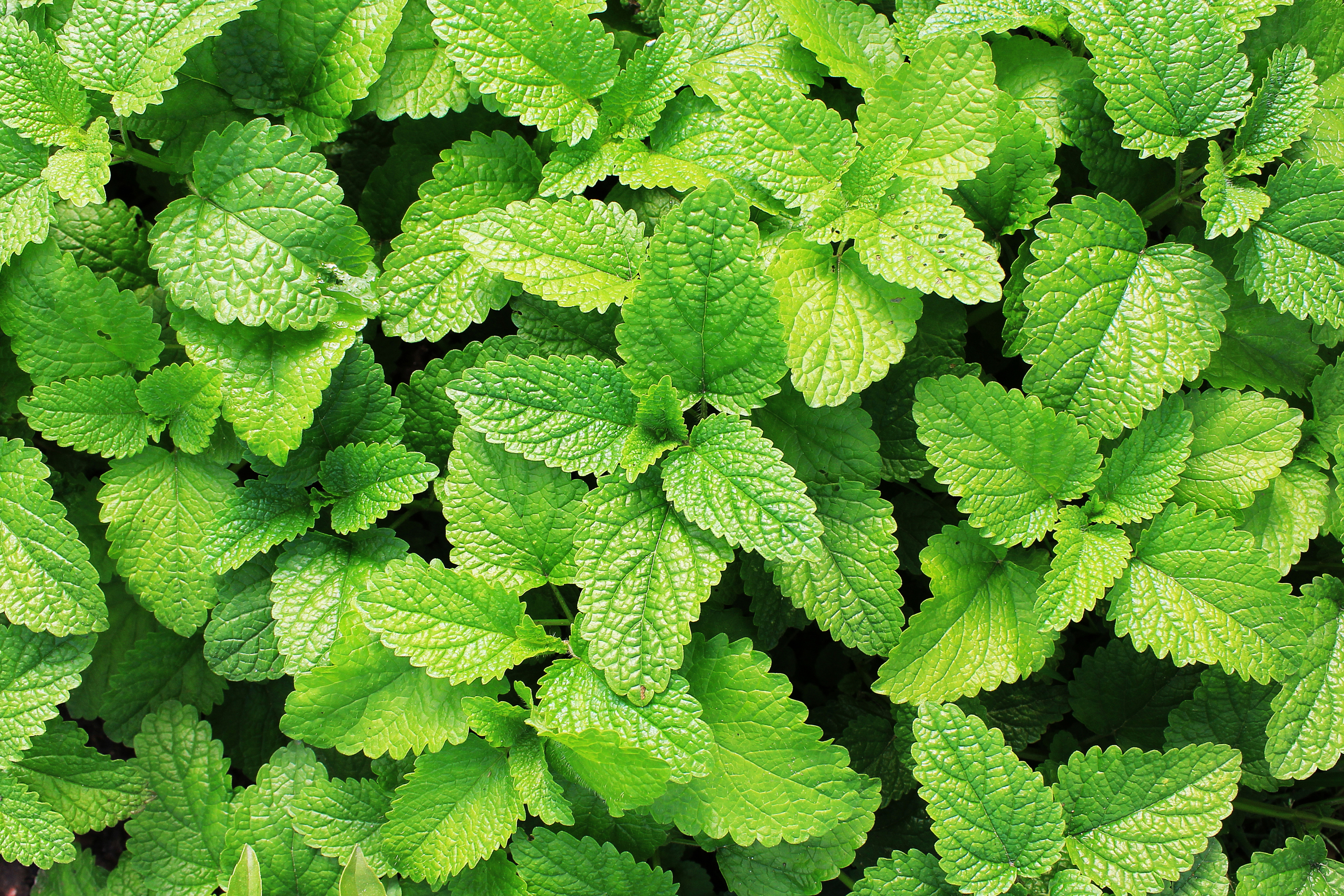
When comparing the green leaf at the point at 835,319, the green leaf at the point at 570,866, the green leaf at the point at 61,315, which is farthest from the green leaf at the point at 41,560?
the green leaf at the point at 835,319

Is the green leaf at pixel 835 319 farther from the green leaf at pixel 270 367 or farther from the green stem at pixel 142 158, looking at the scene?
the green stem at pixel 142 158

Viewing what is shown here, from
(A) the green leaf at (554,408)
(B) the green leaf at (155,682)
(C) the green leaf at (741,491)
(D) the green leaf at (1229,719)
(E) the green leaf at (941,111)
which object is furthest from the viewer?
(B) the green leaf at (155,682)

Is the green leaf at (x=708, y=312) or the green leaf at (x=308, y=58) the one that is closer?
the green leaf at (x=708, y=312)

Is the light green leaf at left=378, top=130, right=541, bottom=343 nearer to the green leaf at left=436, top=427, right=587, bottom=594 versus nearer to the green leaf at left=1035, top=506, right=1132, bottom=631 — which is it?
the green leaf at left=436, top=427, right=587, bottom=594

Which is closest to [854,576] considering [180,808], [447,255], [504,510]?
[504,510]

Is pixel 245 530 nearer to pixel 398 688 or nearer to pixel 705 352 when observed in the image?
pixel 398 688

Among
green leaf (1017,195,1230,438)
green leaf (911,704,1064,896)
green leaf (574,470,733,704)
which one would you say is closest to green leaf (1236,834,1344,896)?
green leaf (911,704,1064,896)

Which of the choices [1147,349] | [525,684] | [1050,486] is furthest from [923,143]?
[525,684]

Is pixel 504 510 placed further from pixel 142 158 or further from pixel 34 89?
pixel 34 89
